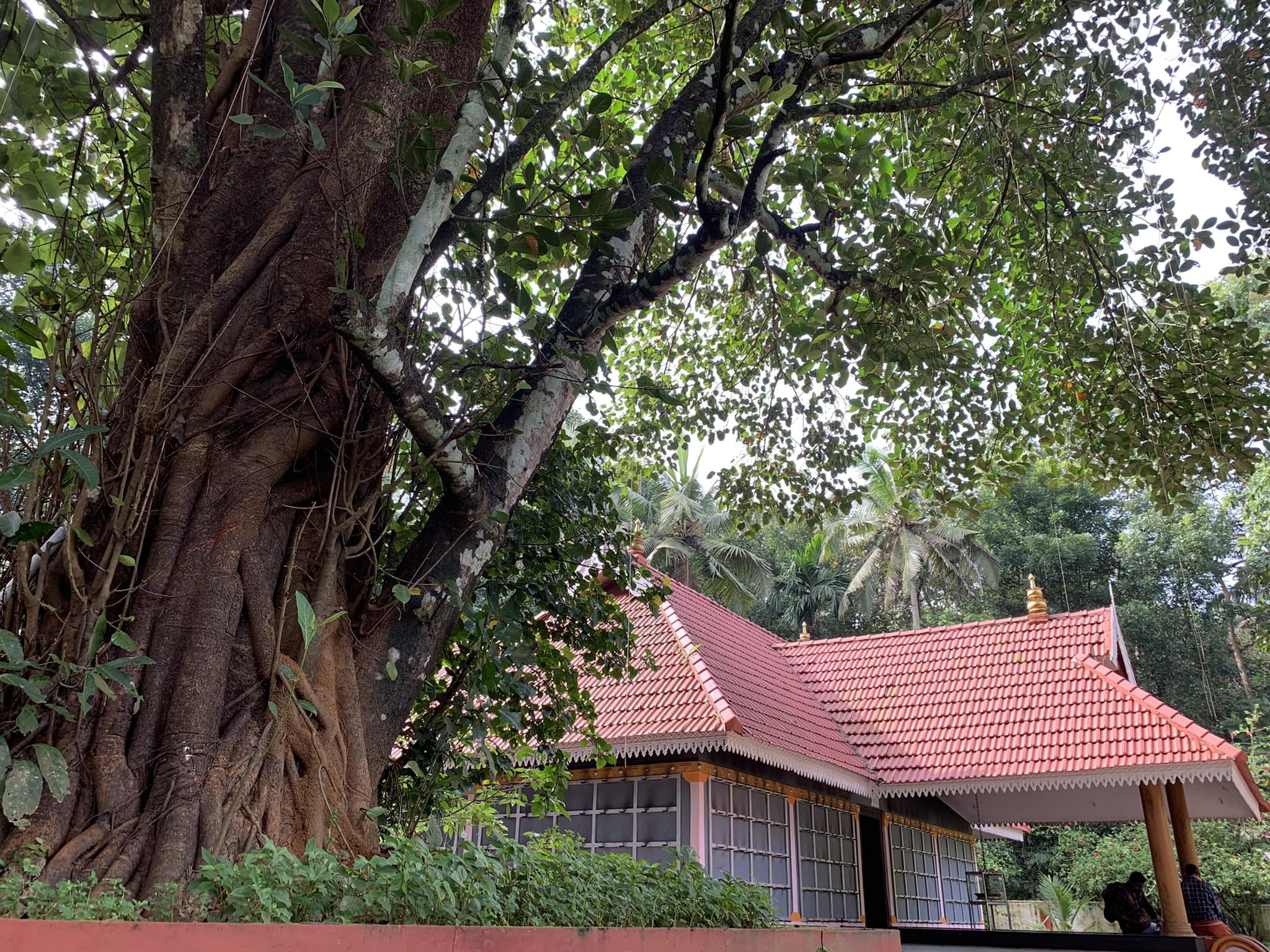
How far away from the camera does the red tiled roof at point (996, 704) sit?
374 inches

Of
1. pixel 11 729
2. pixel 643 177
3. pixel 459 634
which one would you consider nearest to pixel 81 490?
pixel 11 729

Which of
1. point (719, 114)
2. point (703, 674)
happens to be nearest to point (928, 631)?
point (703, 674)

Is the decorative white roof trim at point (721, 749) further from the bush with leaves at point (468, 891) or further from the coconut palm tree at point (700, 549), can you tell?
the coconut palm tree at point (700, 549)

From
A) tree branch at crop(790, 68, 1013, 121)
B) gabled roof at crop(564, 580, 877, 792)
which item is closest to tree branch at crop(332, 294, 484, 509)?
tree branch at crop(790, 68, 1013, 121)

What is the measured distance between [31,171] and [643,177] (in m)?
2.16

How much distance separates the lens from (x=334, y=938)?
1678 mm

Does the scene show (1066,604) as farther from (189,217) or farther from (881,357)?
(189,217)

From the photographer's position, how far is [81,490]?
2318 mm

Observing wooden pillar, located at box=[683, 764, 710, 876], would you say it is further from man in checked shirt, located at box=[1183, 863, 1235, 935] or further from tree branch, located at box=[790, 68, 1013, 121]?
tree branch, located at box=[790, 68, 1013, 121]

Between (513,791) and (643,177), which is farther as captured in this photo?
(513,791)

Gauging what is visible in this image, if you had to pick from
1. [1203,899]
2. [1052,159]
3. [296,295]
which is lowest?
[1203,899]

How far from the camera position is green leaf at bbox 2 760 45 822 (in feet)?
6.15

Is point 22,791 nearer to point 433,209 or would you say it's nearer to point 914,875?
point 433,209

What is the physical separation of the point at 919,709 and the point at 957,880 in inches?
156
